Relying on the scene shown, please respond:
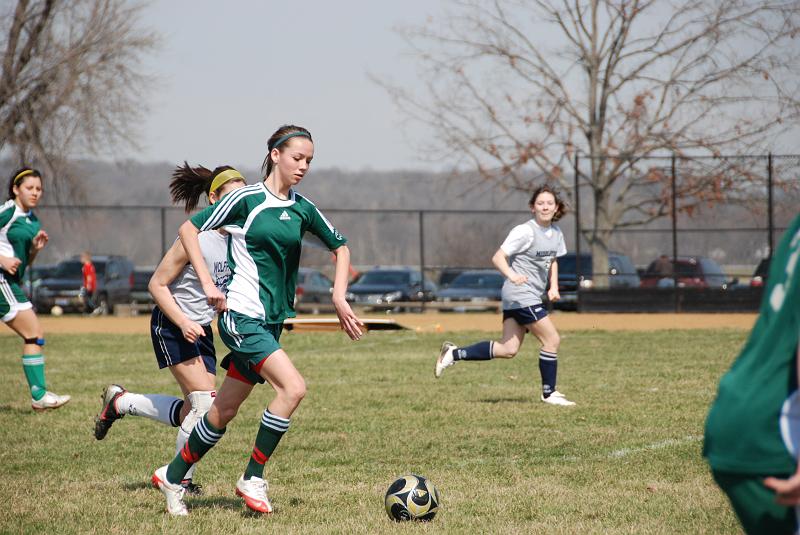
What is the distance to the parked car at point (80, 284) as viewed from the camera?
2912cm

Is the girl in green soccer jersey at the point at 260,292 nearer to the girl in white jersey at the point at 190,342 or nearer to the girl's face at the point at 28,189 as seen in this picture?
the girl in white jersey at the point at 190,342

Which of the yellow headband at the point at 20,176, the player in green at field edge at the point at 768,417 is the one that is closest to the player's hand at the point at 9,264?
the yellow headband at the point at 20,176

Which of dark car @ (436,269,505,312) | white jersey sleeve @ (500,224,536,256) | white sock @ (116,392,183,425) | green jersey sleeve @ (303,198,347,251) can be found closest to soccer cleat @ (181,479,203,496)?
white sock @ (116,392,183,425)

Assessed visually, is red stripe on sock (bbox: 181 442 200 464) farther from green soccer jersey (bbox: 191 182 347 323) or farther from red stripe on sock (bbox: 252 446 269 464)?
green soccer jersey (bbox: 191 182 347 323)

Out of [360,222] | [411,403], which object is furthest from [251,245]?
[360,222]

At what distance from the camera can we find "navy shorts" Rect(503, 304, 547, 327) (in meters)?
9.78

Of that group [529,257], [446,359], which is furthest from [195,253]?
[446,359]

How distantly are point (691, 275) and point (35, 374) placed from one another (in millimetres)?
18964

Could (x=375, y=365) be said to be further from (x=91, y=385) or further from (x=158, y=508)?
(x=158, y=508)

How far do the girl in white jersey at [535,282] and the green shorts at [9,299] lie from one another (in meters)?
4.28

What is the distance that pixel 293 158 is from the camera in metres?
5.29

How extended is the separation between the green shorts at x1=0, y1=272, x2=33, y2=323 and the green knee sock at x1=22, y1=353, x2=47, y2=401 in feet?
1.36

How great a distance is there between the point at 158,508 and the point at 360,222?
55.6m

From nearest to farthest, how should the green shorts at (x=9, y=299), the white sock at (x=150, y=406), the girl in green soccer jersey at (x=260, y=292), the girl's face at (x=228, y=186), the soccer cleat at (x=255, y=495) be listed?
the girl in green soccer jersey at (x=260, y=292) < the soccer cleat at (x=255, y=495) < the girl's face at (x=228, y=186) < the white sock at (x=150, y=406) < the green shorts at (x=9, y=299)
